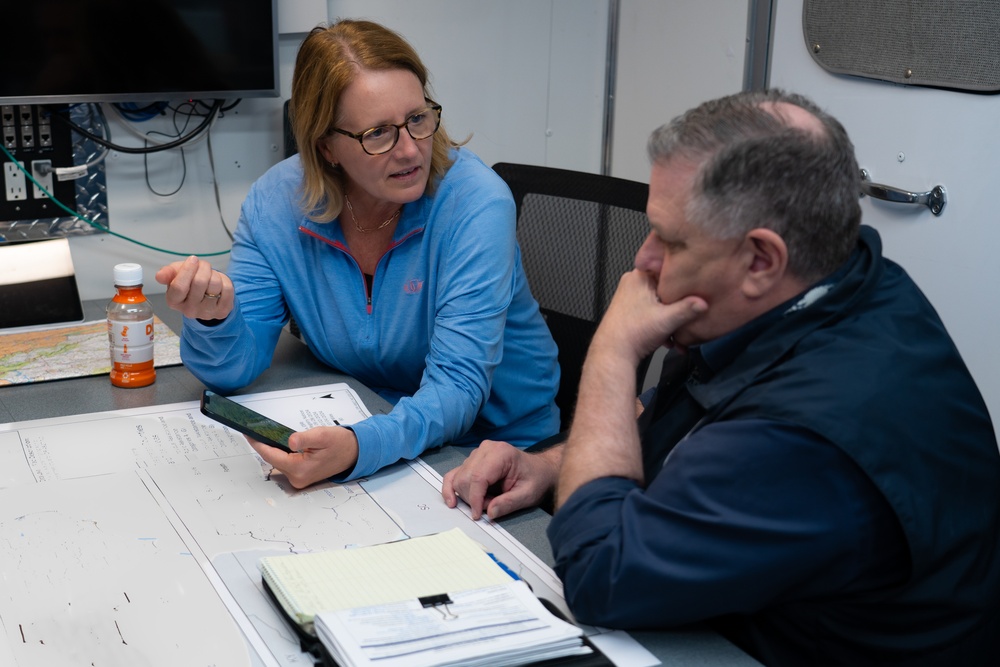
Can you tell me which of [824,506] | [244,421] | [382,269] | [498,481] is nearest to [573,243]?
[382,269]

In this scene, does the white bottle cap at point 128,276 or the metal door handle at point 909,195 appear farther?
the metal door handle at point 909,195

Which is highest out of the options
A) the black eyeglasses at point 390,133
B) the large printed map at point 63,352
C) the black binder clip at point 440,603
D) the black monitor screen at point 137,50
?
the black monitor screen at point 137,50

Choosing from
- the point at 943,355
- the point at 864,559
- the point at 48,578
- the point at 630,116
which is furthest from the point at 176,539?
the point at 630,116

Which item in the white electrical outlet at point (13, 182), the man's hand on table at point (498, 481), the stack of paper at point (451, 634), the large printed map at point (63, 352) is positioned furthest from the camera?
the white electrical outlet at point (13, 182)

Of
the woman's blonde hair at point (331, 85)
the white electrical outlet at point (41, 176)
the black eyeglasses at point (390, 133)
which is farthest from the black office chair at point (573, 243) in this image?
the white electrical outlet at point (41, 176)

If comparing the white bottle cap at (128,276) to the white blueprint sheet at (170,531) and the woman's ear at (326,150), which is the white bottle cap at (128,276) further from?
the woman's ear at (326,150)

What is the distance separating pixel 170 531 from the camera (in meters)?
1.16

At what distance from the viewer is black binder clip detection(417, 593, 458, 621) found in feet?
3.09

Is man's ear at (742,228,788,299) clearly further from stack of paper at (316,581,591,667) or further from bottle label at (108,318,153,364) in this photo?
bottle label at (108,318,153,364)

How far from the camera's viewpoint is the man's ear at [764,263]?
959mm

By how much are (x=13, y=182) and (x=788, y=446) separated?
1.96 meters

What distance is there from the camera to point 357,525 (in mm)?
1194

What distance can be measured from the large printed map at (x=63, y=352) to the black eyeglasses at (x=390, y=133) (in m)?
0.53

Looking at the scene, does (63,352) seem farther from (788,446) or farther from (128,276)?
(788,446)
